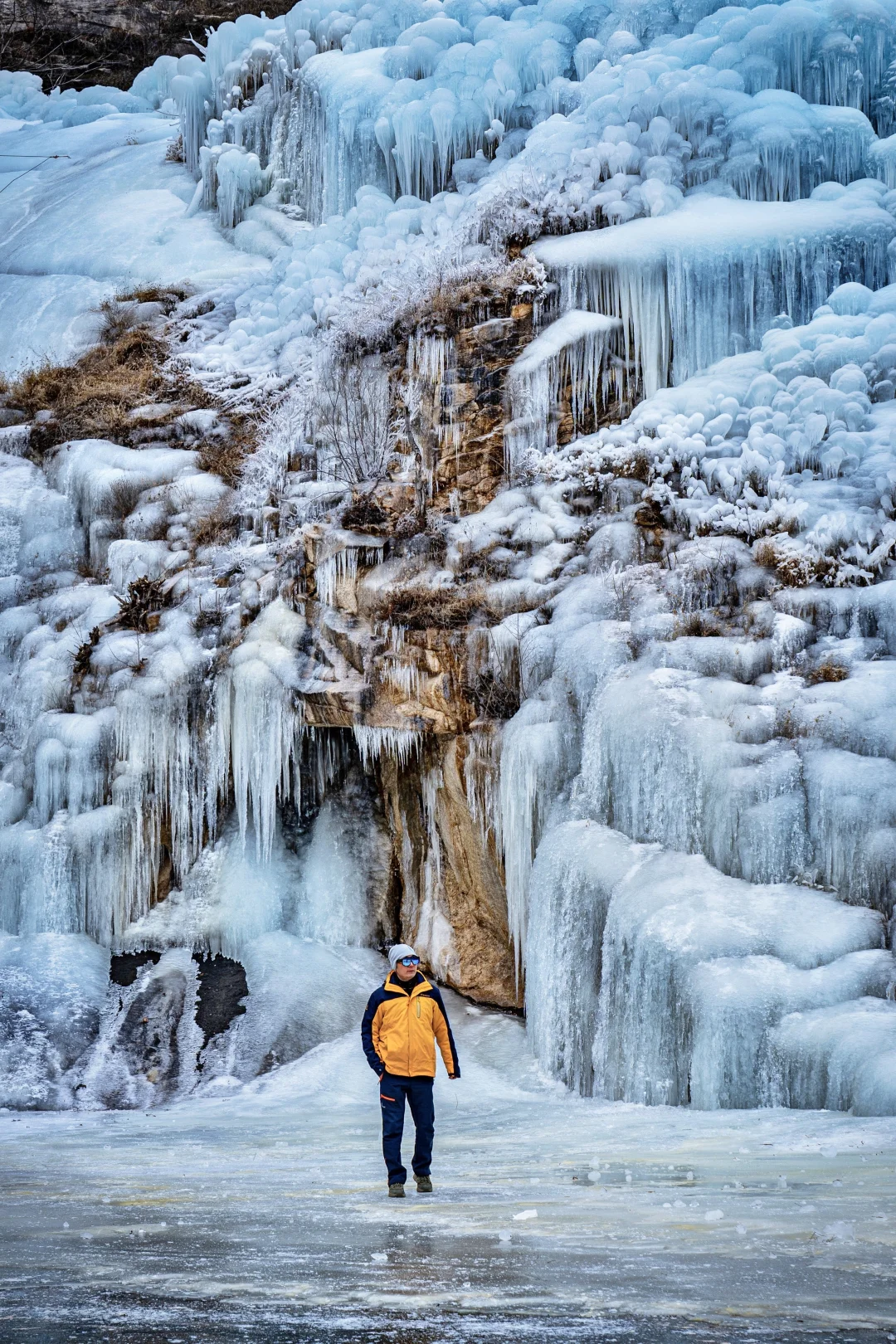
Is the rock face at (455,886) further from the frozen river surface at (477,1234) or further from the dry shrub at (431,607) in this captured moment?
the frozen river surface at (477,1234)

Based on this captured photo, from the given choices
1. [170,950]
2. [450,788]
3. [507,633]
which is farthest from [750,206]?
[170,950]

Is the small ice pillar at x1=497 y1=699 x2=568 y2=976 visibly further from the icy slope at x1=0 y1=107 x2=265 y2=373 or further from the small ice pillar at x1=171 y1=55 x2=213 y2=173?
the small ice pillar at x1=171 y1=55 x2=213 y2=173

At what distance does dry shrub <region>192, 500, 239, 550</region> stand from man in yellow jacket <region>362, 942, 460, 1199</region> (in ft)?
26.8

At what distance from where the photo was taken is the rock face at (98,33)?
86.3 feet

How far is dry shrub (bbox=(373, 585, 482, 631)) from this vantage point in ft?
33.6

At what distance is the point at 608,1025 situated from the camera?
780cm

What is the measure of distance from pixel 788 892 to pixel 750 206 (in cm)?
762

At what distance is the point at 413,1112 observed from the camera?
4957 mm

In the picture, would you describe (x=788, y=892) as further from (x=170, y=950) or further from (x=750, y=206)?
(x=750, y=206)

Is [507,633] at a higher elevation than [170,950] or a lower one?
higher

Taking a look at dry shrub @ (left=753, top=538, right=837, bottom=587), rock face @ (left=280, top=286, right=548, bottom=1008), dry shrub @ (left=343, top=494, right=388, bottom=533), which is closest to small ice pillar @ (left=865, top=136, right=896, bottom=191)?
rock face @ (left=280, top=286, right=548, bottom=1008)

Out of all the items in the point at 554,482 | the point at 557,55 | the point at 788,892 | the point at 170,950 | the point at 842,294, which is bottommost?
the point at 170,950

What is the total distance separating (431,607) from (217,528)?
11.0 ft

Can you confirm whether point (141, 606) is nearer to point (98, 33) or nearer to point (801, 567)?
point (801, 567)
